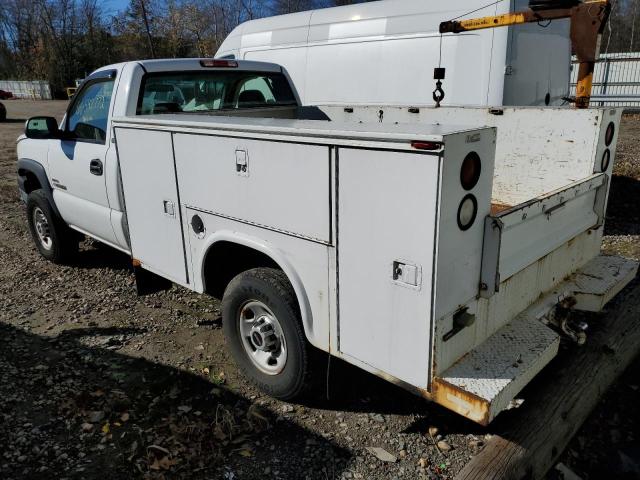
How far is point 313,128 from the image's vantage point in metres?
2.52

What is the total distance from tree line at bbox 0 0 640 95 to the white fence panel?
4.34 feet

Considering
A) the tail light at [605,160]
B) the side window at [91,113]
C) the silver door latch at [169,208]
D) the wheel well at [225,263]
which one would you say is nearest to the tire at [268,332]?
the wheel well at [225,263]

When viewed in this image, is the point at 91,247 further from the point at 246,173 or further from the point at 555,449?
the point at 555,449

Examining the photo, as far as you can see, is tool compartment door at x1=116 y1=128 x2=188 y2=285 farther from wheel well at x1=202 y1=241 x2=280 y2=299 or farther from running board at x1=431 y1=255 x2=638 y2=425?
running board at x1=431 y1=255 x2=638 y2=425

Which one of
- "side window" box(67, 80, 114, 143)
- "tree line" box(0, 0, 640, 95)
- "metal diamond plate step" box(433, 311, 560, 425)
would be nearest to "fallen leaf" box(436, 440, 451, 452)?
"metal diamond plate step" box(433, 311, 560, 425)

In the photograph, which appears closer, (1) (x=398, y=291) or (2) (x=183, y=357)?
(1) (x=398, y=291)

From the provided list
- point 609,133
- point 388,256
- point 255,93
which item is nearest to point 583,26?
point 609,133

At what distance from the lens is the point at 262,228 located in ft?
9.57

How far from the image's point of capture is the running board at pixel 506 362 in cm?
222

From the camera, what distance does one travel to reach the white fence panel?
157ft

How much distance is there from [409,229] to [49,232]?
4.72 meters

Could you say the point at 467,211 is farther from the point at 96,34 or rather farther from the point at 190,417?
the point at 96,34

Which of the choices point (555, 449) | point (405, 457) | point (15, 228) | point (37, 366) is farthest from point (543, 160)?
point (15, 228)

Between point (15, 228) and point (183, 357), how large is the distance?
462 cm
